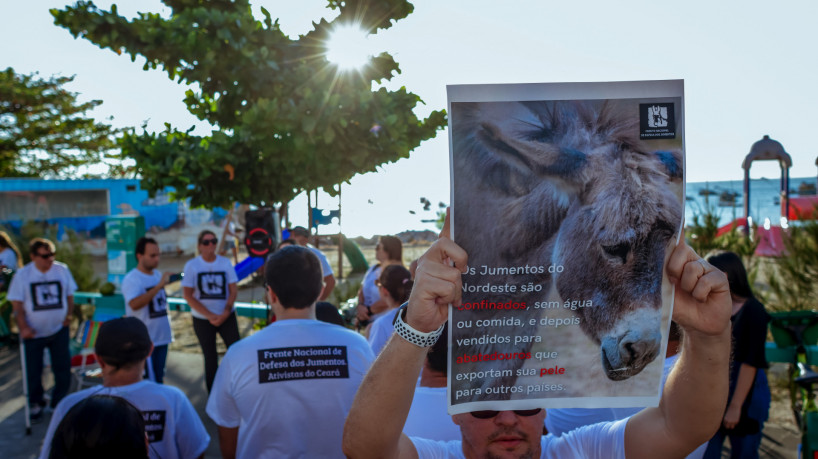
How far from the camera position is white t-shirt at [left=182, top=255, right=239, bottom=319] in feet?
21.2

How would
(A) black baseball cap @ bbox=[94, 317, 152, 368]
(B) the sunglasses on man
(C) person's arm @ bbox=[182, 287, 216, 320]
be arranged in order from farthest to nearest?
(C) person's arm @ bbox=[182, 287, 216, 320] < (A) black baseball cap @ bbox=[94, 317, 152, 368] < (B) the sunglasses on man

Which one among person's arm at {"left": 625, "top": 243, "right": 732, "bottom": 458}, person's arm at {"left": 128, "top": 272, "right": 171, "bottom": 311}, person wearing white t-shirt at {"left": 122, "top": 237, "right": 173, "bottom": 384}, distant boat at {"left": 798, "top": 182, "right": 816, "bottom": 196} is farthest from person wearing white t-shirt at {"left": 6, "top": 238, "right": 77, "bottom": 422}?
distant boat at {"left": 798, "top": 182, "right": 816, "bottom": 196}

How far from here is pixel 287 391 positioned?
2674 mm

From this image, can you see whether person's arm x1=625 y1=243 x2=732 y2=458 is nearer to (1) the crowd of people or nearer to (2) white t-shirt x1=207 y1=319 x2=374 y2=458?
(1) the crowd of people

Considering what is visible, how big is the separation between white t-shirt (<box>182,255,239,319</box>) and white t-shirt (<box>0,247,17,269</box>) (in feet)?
11.6

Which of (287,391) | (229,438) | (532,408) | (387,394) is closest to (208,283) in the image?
(229,438)

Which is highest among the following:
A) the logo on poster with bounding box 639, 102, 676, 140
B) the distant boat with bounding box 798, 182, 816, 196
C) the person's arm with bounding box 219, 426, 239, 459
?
the distant boat with bounding box 798, 182, 816, 196

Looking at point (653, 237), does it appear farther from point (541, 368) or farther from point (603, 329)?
point (541, 368)

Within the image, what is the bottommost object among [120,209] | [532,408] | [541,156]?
[532,408]

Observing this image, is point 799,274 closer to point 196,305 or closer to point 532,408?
point 196,305

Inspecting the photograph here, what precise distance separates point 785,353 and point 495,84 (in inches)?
211

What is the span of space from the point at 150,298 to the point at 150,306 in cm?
12

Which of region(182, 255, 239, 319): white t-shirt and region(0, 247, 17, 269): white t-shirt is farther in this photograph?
region(0, 247, 17, 269): white t-shirt

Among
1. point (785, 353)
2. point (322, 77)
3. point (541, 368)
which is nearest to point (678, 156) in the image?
point (541, 368)
